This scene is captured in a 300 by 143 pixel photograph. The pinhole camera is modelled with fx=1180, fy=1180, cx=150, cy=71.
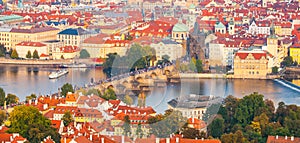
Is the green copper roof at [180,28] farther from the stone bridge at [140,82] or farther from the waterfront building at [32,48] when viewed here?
the stone bridge at [140,82]

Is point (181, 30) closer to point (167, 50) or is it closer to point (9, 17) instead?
point (167, 50)

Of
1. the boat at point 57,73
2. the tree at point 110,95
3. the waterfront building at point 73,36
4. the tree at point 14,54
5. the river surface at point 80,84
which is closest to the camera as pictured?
the tree at point 110,95

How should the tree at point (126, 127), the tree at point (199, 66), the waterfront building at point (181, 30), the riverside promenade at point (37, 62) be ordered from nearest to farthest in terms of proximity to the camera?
the tree at point (126, 127)
the tree at point (199, 66)
the waterfront building at point (181, 30)
the riverside promenade at point (37, 62)

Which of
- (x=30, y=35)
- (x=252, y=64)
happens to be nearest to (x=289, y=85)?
(x=252, y=64)

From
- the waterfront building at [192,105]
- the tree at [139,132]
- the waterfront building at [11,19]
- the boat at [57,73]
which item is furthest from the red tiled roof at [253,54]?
the tree at [139,132]

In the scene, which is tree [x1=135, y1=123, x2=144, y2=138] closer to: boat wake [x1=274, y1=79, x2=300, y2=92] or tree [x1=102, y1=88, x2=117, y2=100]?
tree [x1=102, y1=88, x2=117, y2=100]

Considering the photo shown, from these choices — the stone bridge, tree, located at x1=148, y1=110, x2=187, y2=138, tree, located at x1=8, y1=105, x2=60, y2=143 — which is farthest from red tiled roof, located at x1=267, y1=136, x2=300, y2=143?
tree, located at x1=8, y1=105, x2=60, y2=143

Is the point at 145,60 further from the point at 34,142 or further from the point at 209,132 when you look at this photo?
the point at 34,142
